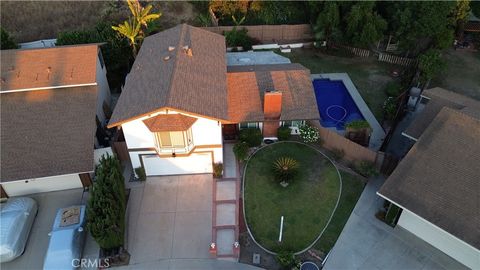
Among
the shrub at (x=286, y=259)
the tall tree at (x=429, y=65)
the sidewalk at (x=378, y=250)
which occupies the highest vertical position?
the tall tree at (x=429, y=65)

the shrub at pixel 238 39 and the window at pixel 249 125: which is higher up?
the shrub at pixel 238 39

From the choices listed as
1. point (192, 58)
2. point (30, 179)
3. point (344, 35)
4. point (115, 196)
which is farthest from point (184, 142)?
point (344, 35)

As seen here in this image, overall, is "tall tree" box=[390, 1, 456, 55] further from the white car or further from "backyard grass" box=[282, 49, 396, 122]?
the white car

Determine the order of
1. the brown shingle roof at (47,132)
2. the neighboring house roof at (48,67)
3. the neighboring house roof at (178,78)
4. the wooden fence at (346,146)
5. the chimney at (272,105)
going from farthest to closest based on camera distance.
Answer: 1. the neighboring house roof at (48,67)
2. the chimney at (272,105)
3. the wooden fence at (346,146)
4. the brown shingle roof at (47,132)
5. the neighboring house roof at (178,78)

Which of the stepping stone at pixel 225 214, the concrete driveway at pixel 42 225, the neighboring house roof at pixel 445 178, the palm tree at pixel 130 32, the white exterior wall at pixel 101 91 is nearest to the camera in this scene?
the neighboring house roof at pixel 445 178

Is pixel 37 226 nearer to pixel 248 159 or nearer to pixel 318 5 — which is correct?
pixel 248 159

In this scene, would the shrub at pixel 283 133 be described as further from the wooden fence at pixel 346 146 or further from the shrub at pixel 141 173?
the shrub at pixel 141 173

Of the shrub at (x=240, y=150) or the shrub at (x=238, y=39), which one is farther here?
the shrub at (x=238, y=39)

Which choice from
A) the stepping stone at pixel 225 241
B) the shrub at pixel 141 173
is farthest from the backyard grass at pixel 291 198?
the shrub at pixel 141 173
